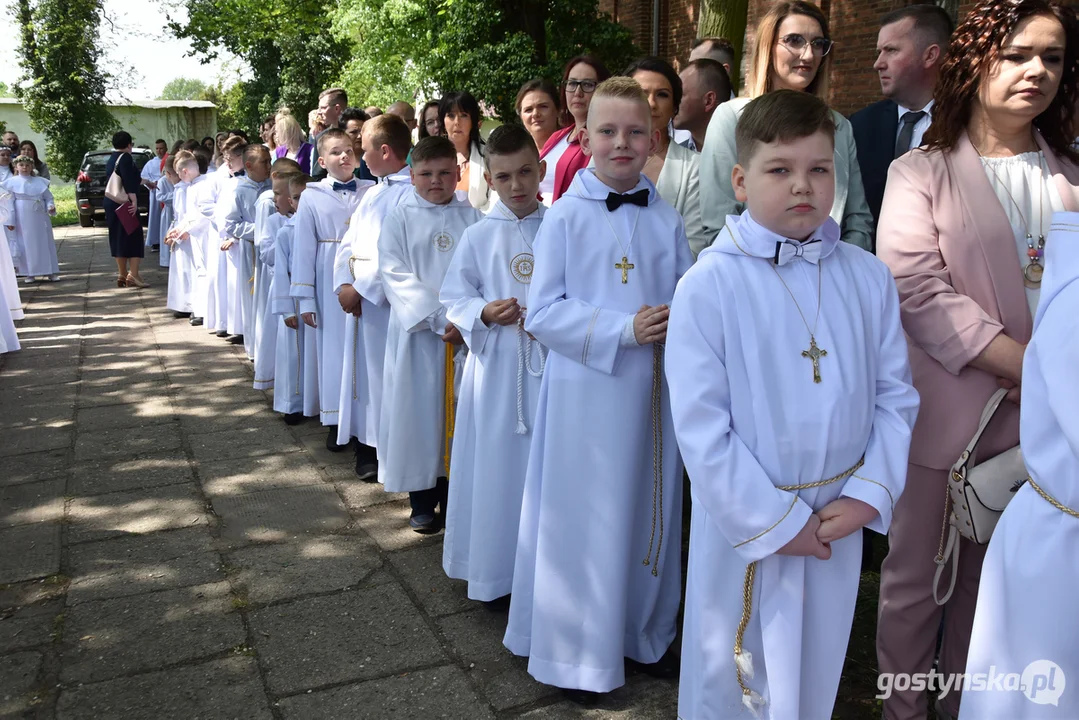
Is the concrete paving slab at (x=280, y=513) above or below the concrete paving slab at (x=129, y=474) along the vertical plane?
above

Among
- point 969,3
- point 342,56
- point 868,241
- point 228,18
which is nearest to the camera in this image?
point 868,241

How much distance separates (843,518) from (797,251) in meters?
0.68

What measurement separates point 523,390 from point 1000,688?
212 centimetres

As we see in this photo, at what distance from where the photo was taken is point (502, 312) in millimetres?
3762

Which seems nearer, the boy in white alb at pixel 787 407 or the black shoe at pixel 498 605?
the boy in white alb at pixel 787 407

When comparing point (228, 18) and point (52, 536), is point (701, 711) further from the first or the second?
point (228, 18)

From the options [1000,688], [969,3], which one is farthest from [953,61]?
[969,3]

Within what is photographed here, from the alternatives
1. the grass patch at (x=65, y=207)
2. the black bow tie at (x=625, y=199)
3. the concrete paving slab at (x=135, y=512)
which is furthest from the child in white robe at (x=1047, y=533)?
the grass patch at (x=65, y=207)

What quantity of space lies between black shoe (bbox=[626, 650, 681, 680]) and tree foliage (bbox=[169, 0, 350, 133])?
70.7 ft

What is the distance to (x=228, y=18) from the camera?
2566 centimetres

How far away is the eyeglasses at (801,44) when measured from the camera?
371 centimetres

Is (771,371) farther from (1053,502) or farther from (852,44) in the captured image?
(852,44)

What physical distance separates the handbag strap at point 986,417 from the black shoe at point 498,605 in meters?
1.96

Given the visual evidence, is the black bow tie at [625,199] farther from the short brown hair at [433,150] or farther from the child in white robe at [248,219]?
the child in white robe at [248,219]
